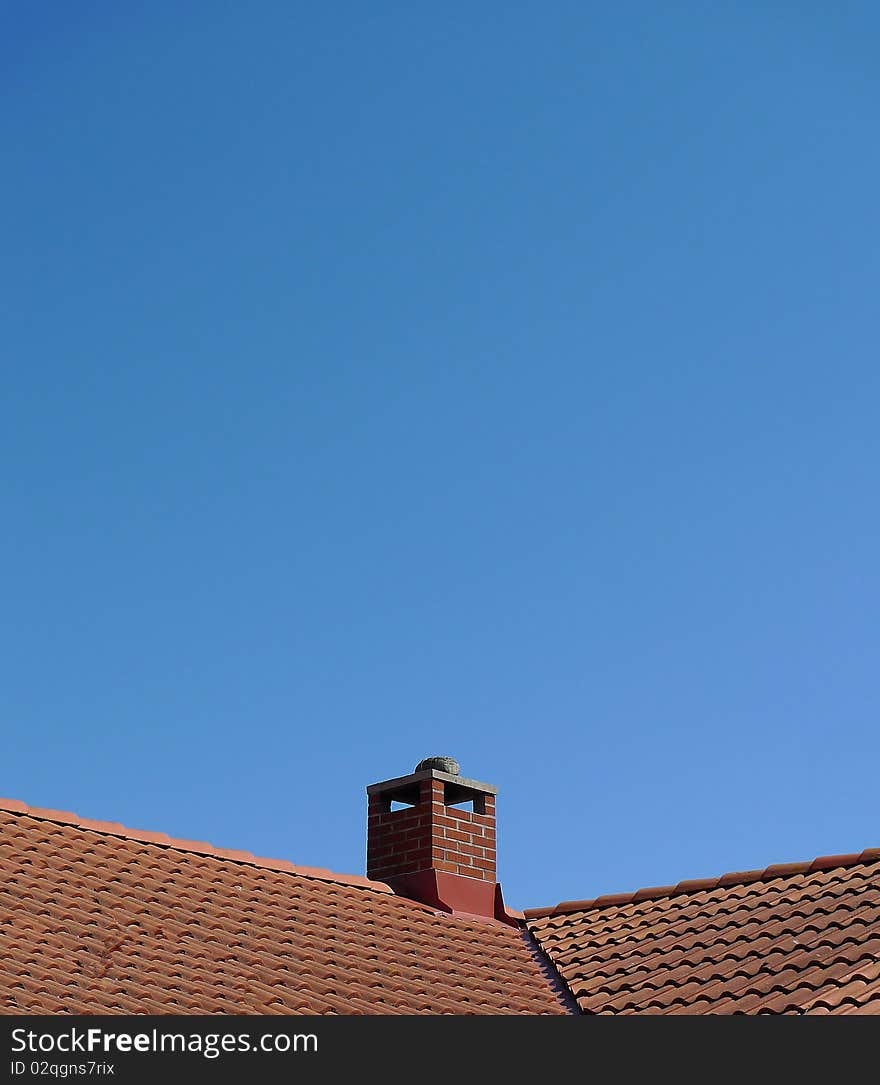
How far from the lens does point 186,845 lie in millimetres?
14055

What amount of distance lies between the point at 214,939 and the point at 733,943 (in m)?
4.16

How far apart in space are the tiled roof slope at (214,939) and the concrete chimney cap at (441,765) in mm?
1460

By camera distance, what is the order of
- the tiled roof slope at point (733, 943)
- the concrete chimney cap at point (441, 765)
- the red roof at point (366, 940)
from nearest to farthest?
the red roof at point (366, 940), the tiled roof slope at point (733, 943), the concrete chimney cap at point (441, 765)

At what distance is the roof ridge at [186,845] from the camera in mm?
13492

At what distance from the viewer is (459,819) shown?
15562 mm

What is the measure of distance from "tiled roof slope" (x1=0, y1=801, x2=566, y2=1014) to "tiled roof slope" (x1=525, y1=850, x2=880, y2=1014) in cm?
53
